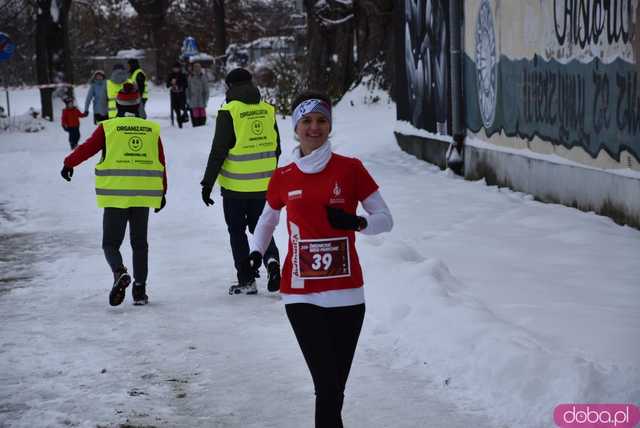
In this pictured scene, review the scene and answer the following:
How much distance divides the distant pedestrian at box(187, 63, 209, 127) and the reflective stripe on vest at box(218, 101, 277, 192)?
20.2 m

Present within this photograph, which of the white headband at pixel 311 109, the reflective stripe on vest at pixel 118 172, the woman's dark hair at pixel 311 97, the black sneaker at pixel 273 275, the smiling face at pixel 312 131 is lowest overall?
the black sneaker at pixel 273 275

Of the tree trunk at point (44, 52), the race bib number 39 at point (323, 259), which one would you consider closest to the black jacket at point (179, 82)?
the tree trunk at point (44, 52)

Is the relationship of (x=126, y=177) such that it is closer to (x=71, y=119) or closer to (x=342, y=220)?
(x=342, y=220)

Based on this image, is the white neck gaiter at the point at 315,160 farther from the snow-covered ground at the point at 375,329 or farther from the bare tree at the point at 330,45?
the bare tree at the point at 330,45

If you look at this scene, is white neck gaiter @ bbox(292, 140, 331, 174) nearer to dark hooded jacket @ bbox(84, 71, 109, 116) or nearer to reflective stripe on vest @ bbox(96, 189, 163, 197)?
reflective stripe on vest @ bbox(96, 189, 163, 197)

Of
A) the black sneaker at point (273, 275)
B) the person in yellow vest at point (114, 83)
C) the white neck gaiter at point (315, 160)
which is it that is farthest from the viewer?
the person in yellow vest at point (114, 83)

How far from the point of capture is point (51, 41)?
3569 cm

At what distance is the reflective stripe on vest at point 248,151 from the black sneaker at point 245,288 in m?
0.78

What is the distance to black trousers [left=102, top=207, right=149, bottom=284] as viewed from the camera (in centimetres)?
880

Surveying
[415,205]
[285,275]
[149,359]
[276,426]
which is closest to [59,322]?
[149,359]

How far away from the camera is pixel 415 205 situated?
44.3 ft

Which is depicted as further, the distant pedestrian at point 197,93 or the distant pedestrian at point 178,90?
the distant pedestrian at point 178,90

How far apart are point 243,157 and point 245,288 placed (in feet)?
3.56

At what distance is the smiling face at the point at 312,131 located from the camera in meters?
4.90
